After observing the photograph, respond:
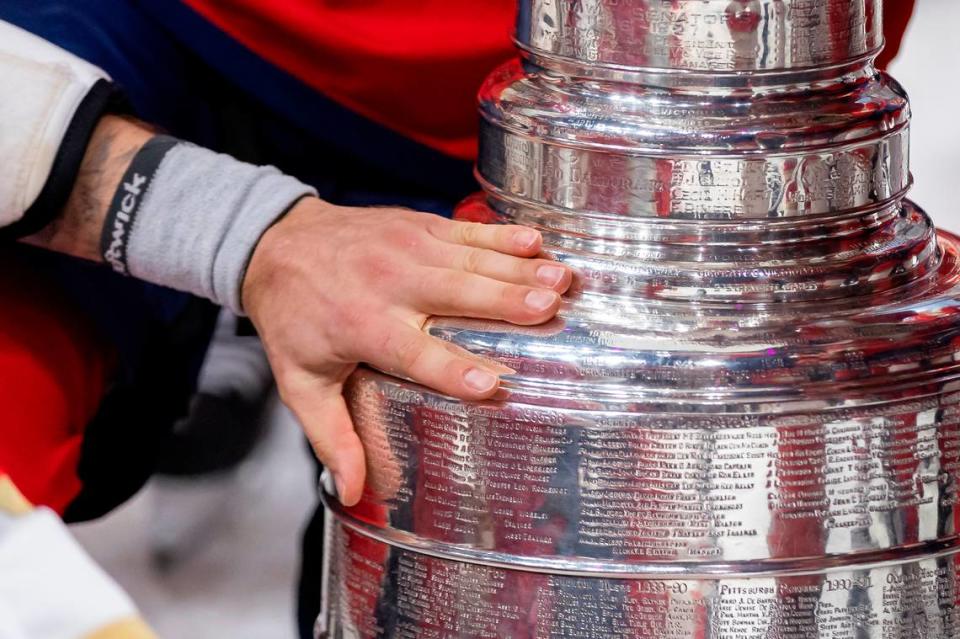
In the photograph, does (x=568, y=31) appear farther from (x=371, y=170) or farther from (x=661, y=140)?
(x=371, y=170)

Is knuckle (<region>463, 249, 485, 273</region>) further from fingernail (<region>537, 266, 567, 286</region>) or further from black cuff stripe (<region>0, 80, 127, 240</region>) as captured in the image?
black cuff stripe (<region>0, 80, 127, 240</region>)

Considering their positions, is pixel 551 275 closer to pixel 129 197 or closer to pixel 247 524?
pixel 129 197

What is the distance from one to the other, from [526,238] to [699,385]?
0.34 feet

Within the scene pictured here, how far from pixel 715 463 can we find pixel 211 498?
1.29 meters

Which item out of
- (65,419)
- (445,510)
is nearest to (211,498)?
(65,419)

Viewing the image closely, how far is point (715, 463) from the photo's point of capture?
534 mm

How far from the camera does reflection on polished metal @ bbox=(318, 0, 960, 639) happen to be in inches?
21.2

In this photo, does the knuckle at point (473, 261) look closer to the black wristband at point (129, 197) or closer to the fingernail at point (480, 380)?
the fingernail at point (480, 380)

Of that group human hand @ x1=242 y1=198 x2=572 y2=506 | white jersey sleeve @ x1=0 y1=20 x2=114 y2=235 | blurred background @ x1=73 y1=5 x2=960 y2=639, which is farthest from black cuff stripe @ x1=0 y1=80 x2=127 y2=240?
blurred background @ x1=73 y1=5 x2=960 y2=639

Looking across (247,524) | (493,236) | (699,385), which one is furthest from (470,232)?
(247,524)

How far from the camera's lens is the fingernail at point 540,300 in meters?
0.56

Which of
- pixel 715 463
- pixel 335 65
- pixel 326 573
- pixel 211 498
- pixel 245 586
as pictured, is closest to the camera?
pixel 715 463

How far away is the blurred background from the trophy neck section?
95 cm

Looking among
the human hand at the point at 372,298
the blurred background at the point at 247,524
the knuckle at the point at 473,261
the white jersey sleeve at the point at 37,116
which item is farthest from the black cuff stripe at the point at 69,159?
the blurred background at the point at 247,524
